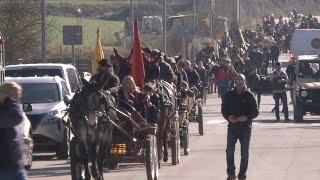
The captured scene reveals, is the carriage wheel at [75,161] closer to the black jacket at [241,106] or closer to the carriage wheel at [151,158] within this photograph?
the carriage wheel at [151,158]

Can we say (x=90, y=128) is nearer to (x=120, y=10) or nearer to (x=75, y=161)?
(x=75, y=161)

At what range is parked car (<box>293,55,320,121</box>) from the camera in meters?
35.6

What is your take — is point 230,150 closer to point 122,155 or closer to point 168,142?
point 122,155

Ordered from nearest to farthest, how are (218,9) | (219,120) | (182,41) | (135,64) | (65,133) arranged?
(135,64)
(65,133)
(219,120)
(182,41)
(218,9)

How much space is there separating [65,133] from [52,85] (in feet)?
5.01

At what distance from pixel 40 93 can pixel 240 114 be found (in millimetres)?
7712

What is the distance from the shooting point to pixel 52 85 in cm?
2573

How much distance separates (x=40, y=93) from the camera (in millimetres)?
25734

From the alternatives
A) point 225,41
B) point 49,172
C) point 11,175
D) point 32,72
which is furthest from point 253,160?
point 225,41

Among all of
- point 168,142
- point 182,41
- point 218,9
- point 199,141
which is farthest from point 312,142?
point 218,9

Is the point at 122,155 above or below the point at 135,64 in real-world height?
below

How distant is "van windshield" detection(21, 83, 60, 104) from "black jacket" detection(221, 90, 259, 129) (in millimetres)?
7156

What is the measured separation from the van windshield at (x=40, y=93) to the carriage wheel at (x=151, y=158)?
Answer: 18.7 ft

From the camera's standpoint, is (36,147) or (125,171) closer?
(125,171)
